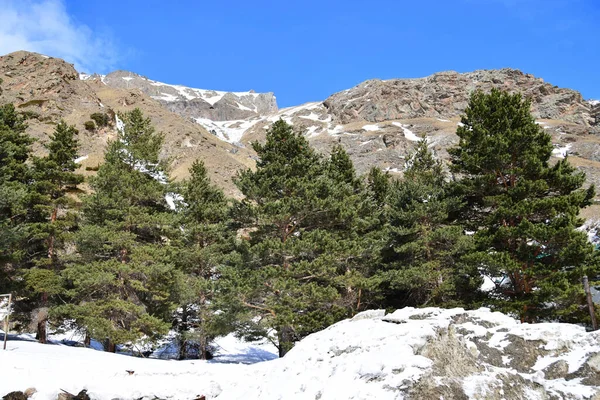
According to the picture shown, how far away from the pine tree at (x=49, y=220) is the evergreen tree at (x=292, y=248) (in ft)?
27.1

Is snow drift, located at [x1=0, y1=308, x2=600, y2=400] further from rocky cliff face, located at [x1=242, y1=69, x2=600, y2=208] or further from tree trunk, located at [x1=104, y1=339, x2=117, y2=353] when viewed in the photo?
rocky cliff face, located at [x1=242, y1=69, x2=600, y2=208]

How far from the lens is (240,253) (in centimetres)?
1702

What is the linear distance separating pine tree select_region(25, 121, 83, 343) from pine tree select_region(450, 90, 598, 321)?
18.1 meters

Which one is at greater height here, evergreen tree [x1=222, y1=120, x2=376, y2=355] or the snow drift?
evergreen tree [x1=222, y1=120, x2=376, y2=355]

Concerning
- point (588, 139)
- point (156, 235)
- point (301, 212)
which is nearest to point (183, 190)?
point (156, 235)

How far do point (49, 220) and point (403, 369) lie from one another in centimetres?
1924

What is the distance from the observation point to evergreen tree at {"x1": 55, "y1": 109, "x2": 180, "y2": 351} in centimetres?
1570

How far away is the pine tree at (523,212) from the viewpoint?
1349 cm

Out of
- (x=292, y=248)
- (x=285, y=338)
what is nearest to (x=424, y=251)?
(x=292, y=248)

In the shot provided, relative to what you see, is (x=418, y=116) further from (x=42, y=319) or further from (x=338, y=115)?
(x=42, y=319)

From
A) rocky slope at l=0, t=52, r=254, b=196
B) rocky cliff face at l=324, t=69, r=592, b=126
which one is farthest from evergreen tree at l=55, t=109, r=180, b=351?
rocky cliff face at l=324, t=69, r=592, b=126

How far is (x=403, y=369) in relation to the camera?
19.7 feet

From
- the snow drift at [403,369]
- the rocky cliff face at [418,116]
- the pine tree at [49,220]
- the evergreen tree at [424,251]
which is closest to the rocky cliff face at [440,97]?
the rocky cliff face at [418,116]

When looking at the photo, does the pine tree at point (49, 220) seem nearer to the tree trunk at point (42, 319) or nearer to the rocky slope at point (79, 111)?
the tree trunk at point (42, 319)
